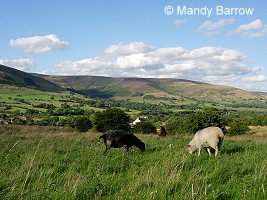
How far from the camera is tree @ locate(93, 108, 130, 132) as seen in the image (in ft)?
270

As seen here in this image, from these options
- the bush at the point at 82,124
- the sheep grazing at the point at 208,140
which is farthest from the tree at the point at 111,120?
the sheep grazing at the point at 208,140

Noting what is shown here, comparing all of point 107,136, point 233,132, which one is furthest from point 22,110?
point 107,136

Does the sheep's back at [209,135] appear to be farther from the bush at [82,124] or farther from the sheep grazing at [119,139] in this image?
the bush at [82,124]

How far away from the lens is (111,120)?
275ft

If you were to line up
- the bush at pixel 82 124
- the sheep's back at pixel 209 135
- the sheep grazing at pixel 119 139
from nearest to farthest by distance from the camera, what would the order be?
the sheep's back at pixel 209 135 < the sheep grazing at pixel 119 139 < the bush at pixel 82 124

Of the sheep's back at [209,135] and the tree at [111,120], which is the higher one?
the sheep's back at [209,135]

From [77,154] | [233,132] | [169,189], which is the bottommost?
[233,132]

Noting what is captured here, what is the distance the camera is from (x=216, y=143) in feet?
42.9

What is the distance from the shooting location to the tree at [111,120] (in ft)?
270

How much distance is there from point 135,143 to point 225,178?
23.3ft

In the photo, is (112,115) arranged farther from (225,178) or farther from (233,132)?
(225,178)

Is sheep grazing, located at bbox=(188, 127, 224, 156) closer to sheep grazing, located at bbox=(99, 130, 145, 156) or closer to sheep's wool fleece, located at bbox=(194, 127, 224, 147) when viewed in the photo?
sheep's wool fleece, located at bbox=(194, 127, 224, 147)

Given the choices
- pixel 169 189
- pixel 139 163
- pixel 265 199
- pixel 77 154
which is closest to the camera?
pixel 265 199

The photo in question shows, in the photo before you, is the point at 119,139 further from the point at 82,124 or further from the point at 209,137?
the point at 82,124
